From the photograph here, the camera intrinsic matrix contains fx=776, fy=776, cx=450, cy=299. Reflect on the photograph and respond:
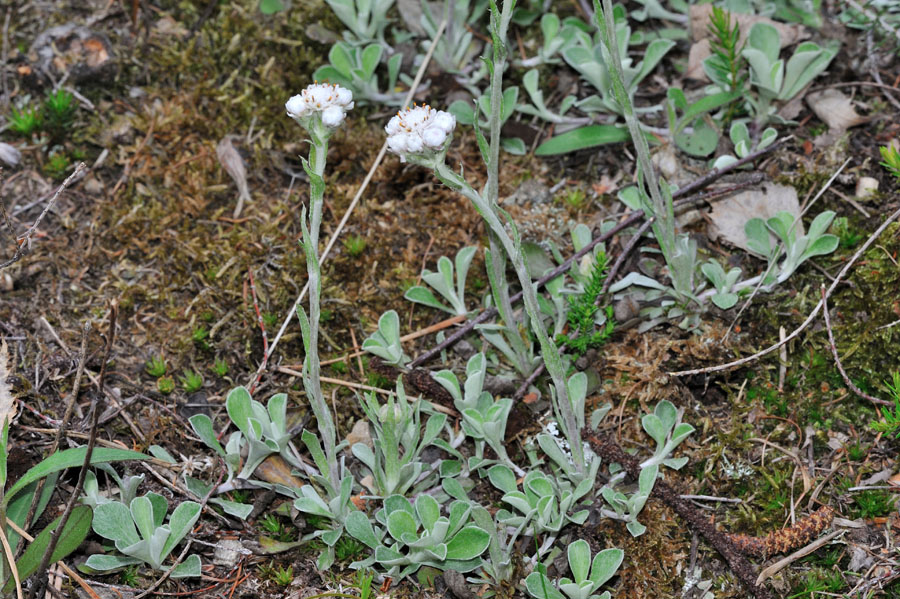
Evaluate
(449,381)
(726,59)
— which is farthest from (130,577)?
(726,59)

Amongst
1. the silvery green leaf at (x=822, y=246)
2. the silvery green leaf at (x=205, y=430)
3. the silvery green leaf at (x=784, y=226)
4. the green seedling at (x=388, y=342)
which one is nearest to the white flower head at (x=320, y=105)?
the green seedling at (x=388, y=342)

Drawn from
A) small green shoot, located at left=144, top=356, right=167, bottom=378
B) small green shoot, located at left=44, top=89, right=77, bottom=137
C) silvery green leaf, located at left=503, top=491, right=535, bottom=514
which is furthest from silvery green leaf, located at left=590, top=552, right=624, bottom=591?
small green shoot, located at left=44, top=89, right=77, bottom=137

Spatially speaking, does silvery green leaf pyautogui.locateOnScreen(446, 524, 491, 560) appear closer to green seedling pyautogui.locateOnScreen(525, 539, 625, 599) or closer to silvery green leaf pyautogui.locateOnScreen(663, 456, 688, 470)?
green seedling pyautogui.locateOnScreen(525, 539, 625, 599)

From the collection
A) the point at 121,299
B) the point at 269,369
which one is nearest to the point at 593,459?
the point at 269,369

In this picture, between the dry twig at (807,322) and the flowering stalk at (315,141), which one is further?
the dry twig at (807,322)

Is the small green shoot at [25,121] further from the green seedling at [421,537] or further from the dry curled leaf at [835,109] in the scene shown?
the dry curled leaf at [835,109]

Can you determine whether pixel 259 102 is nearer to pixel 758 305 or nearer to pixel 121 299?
pixel 121 299

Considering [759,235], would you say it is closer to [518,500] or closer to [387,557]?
[518,500]
